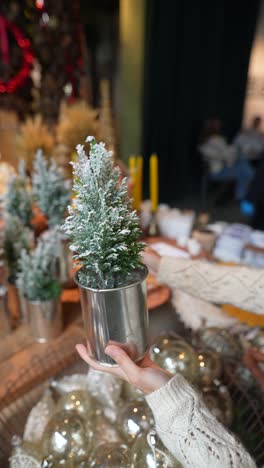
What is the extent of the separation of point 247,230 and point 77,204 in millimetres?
1097

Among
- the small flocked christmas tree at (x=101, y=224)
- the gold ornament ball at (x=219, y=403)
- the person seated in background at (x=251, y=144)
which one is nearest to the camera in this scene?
the small flocked christmas tree at (x=101, y=224)

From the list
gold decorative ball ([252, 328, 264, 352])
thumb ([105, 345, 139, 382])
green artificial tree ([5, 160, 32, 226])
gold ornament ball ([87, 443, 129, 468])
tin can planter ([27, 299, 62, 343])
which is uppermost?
green artificial tree ([5, 160, 32, 226])

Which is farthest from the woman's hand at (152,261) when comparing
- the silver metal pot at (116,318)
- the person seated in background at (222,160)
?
the person seated in background at (222,160)

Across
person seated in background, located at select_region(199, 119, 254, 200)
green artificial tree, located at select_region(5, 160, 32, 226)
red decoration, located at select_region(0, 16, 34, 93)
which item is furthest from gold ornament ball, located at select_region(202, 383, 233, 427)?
person seated in background, located at select_region(199, 119, 254, 200)

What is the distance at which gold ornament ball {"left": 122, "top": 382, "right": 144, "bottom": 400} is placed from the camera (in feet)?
2.47

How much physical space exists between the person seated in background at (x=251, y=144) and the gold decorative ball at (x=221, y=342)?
9.96 feet

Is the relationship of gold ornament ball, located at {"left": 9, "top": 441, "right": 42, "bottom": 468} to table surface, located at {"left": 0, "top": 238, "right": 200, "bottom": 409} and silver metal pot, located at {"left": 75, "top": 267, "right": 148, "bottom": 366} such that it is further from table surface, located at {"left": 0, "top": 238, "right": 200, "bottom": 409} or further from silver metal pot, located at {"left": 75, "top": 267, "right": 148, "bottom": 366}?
silver metal pot, located at {"left": 75, "top": 267, "right": 148, "bottom": 366}

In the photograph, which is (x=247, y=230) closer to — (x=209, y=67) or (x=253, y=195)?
(x=253, y=195)

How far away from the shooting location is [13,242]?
880 millimetres

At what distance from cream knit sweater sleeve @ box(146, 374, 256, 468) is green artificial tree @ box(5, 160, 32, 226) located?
0.65 metres

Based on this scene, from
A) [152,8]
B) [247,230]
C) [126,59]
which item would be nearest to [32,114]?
[126,59]

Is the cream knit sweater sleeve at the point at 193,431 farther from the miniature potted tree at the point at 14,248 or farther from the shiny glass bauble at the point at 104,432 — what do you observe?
the miniature potted tree at the point at 14,248

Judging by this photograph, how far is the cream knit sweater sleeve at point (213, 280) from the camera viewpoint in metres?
0.77

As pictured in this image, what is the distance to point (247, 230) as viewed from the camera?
4.58ft
